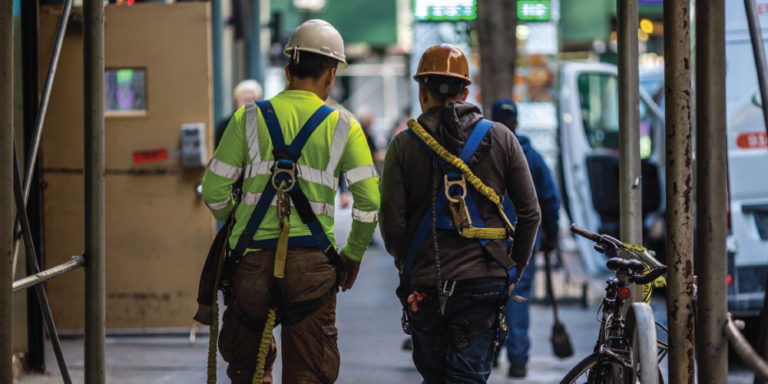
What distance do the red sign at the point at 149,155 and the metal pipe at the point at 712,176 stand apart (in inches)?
203

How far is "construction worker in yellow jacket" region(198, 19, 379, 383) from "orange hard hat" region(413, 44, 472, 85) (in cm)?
45

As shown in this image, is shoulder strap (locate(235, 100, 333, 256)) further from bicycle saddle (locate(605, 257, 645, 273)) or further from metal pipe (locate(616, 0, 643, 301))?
metal pipe (locate(616, 0, 643, 301))

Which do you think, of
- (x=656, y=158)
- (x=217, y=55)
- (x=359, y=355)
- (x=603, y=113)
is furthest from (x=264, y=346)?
(x=217, y=55)

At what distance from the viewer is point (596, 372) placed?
460 centimetres

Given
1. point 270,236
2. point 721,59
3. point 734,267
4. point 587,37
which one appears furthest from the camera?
point 587,37

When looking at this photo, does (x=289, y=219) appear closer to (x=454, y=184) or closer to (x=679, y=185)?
(x=454, y=184)

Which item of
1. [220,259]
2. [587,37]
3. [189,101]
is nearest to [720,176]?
[220,259]

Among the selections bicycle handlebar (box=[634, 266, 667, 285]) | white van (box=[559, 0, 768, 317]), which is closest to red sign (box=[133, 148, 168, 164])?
white van (box=[559, 0, 768, 317])

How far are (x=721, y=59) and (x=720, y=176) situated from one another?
0.39 metres

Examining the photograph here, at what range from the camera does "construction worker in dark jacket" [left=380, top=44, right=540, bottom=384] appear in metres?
4.54

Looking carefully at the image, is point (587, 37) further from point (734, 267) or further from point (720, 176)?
point (720, 176)

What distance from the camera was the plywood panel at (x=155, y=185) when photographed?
310 inches

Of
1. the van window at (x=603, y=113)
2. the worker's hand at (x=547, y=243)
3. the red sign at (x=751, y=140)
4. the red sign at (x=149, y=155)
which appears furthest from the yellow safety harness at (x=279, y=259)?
the van window at (x=603, y=113)

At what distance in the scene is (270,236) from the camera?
4.43 m
